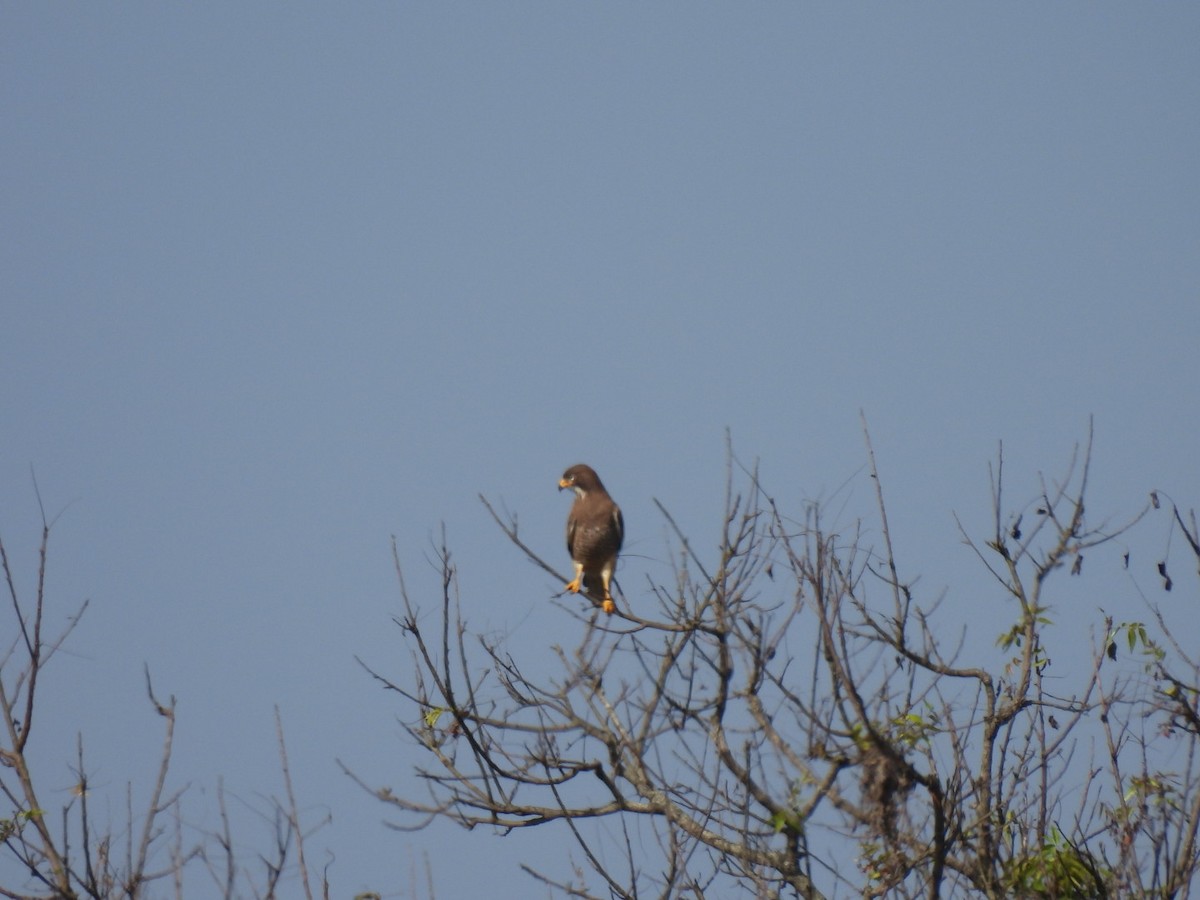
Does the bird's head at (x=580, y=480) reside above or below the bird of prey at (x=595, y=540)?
above

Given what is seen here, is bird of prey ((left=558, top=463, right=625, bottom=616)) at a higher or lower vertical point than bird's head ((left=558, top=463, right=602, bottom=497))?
lower

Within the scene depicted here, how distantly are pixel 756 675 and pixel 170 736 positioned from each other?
6.84 ft

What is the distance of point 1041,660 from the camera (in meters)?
6.10

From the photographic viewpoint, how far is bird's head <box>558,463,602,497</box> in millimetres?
11155

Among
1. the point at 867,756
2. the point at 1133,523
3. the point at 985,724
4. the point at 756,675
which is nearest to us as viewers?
the point at 867,756

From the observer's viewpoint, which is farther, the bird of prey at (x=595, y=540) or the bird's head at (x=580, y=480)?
the bird's head at (x=580, y=480)

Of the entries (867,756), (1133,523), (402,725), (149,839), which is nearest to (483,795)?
(402,725)

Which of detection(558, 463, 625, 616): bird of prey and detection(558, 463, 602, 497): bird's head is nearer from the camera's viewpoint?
detection(558, 463, 625, 616): bird of prey

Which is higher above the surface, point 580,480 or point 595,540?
point 580,480

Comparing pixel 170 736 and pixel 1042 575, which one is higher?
pixel 1042 575

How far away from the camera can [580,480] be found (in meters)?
11.2

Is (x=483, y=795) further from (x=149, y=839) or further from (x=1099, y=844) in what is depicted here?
(x=1099, y=844)

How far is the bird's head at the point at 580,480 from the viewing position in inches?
439

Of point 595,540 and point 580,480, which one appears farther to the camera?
point 580,480
